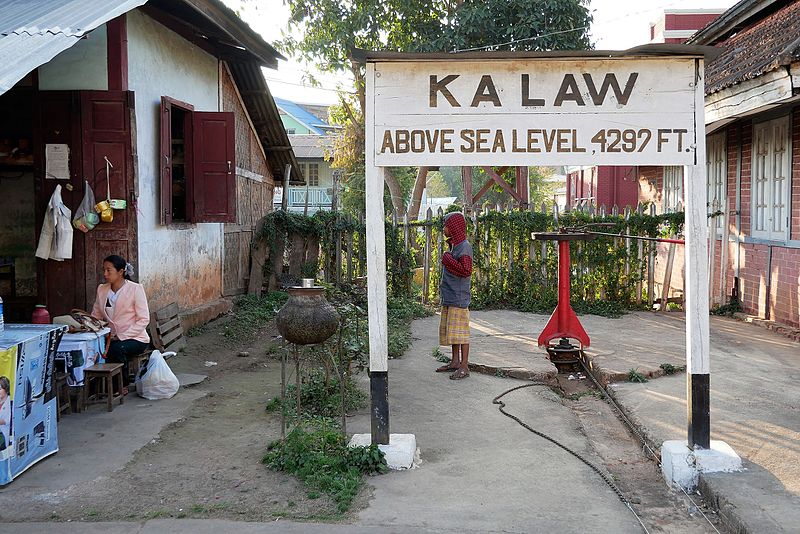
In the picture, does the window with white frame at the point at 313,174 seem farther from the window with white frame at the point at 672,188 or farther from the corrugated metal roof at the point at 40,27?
the corrugated metal roof at the point at 40,27

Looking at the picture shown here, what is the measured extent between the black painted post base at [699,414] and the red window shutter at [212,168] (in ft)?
23.0

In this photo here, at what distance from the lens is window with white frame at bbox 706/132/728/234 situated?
12.5 m

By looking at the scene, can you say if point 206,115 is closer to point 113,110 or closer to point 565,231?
point 113,110

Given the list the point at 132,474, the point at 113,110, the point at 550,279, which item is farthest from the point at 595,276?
the point at 132,474

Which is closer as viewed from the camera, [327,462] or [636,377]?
[327,462]

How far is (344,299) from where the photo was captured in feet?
24.8

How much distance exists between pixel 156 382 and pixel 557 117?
14.7 feet

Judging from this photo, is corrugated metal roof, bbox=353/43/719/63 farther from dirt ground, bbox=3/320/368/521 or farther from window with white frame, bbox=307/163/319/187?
window with white frame, bbox=307/163/319/187

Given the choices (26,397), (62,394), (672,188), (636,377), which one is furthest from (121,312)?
(672,188)

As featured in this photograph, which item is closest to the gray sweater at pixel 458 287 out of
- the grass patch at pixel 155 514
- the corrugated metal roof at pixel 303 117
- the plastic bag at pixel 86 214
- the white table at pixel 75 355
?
the white table at pixel 75 355

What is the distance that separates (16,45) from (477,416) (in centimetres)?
457

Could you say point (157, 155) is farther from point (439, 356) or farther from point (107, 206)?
point (439, 356)

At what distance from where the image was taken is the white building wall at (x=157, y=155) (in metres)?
8.91

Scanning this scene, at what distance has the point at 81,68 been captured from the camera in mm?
8281
